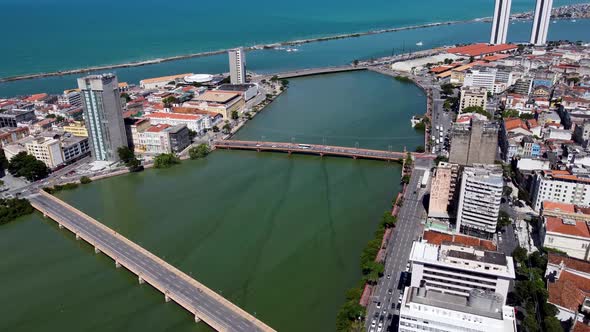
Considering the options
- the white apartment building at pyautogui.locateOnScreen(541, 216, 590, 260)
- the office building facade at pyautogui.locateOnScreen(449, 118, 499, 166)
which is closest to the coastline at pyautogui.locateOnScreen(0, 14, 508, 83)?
the office building facade at pyautogui.locateOnScreen(449, 118, 499, 166)

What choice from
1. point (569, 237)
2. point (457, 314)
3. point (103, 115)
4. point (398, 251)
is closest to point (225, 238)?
point (398, 251)

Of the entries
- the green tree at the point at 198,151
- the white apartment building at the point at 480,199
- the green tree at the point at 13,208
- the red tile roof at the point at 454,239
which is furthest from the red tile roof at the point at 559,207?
the green tree at the point at 13,208

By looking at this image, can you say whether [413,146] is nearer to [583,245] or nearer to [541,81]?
[583,245]

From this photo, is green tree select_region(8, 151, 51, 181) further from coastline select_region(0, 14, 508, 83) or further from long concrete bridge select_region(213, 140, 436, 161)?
coastline select_region(0, 14, 508, 83)

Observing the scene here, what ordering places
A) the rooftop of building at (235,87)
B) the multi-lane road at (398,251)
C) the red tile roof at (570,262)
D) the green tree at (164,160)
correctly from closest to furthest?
1. the multi-lane road at (398,251)
2. the red tile roof at (570,262)
3. the green tree at (164,160)
4. the rooftop of building at (235,87)

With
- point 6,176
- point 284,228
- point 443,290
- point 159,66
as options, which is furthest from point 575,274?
point 159,66

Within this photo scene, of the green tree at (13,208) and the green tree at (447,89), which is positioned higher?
the green tree at (447,89)

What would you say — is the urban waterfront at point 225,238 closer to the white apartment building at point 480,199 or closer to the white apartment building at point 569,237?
the white apartment building at point 480,199
